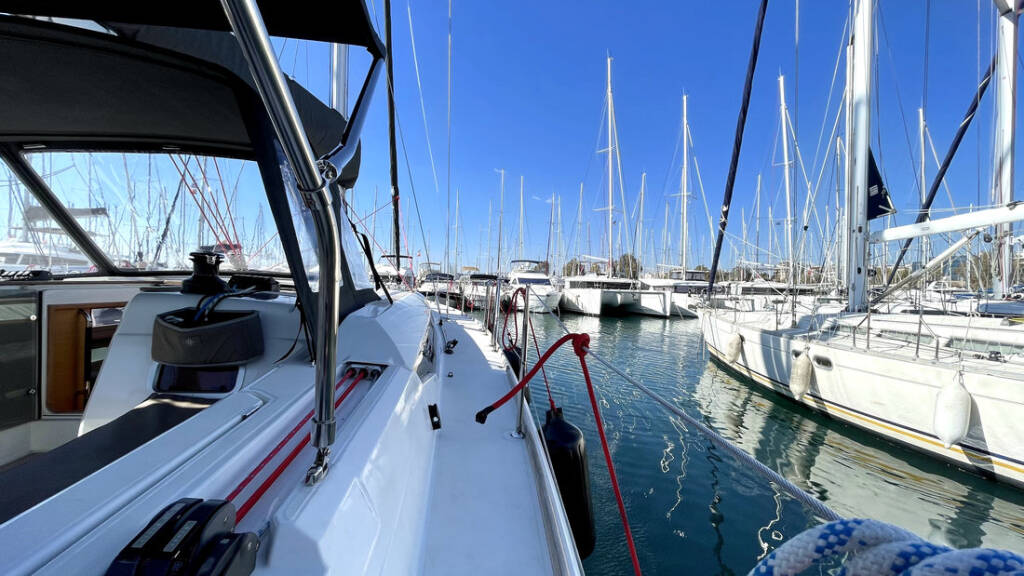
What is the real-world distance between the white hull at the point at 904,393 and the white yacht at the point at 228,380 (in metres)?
5.33

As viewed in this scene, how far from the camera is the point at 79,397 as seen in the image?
2523 mm

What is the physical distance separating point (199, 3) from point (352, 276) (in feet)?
4.12

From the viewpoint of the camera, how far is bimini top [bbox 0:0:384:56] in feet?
4.23

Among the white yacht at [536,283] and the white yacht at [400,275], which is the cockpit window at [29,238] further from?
the white yacht at [536,283]

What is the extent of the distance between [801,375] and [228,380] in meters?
7.24

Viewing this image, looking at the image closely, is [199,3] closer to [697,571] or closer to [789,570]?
[789,570]

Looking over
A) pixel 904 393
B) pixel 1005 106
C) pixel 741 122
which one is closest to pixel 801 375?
pixel 904 393

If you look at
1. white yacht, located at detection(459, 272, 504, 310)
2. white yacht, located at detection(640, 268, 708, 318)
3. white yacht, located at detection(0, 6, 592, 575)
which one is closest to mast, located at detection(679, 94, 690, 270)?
white yacht, located at detection(640, 268, 708, 318)

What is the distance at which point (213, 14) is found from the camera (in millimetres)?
1330

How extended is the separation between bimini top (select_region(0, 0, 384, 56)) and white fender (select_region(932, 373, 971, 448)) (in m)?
6.33

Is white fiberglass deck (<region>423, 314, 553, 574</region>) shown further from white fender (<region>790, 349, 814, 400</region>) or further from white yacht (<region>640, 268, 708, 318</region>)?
white yacht (<region>640, 268, 708, 318</region>)

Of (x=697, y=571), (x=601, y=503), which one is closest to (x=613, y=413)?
(x=601, y=503)

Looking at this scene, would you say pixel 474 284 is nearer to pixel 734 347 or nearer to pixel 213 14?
pixel 734 347

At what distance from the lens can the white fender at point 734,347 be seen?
27.0 ft
